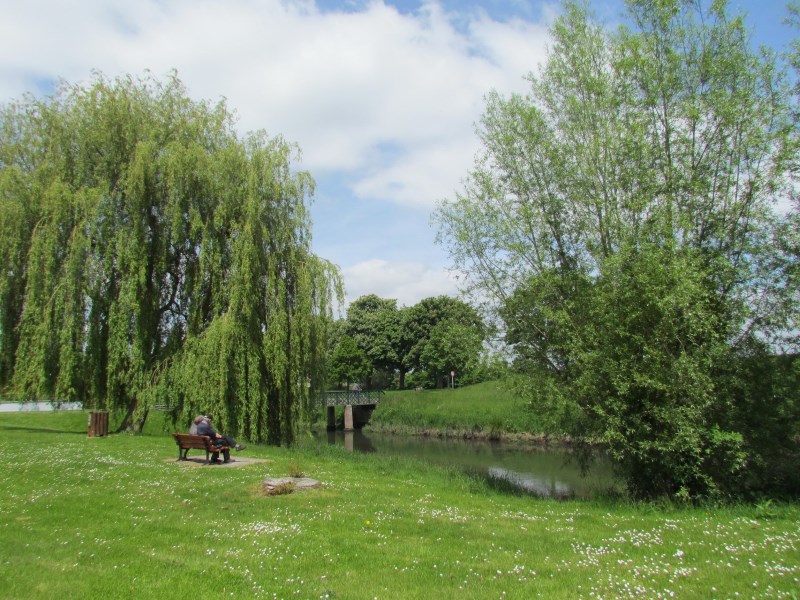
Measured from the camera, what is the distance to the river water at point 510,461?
18.3 metres

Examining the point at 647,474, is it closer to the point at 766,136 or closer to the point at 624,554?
the point at 624,554

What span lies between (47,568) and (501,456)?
25761 mm

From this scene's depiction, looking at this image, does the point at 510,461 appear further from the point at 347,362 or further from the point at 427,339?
the point at 427,339

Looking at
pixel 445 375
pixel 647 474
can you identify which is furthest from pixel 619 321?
pixel 445 375

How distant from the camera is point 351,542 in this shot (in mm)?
7172

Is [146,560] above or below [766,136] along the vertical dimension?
below

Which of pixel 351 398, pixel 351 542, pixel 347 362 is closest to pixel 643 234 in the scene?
pixel 351 542

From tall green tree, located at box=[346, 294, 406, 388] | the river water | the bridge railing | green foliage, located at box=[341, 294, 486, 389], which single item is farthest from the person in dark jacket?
tall green tree, located at box=[346, 294, 406, 388]

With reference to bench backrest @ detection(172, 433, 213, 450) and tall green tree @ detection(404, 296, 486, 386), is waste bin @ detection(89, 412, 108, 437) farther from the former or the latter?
tall green tree @ detection(404, 296, 486, 386)

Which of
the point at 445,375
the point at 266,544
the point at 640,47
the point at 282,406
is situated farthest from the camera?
the point at 445,375

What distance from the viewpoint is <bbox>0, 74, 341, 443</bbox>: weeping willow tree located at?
62.6ft

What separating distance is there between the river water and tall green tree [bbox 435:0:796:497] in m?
3.87

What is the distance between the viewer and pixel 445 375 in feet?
237

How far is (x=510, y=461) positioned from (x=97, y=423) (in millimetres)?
17937
